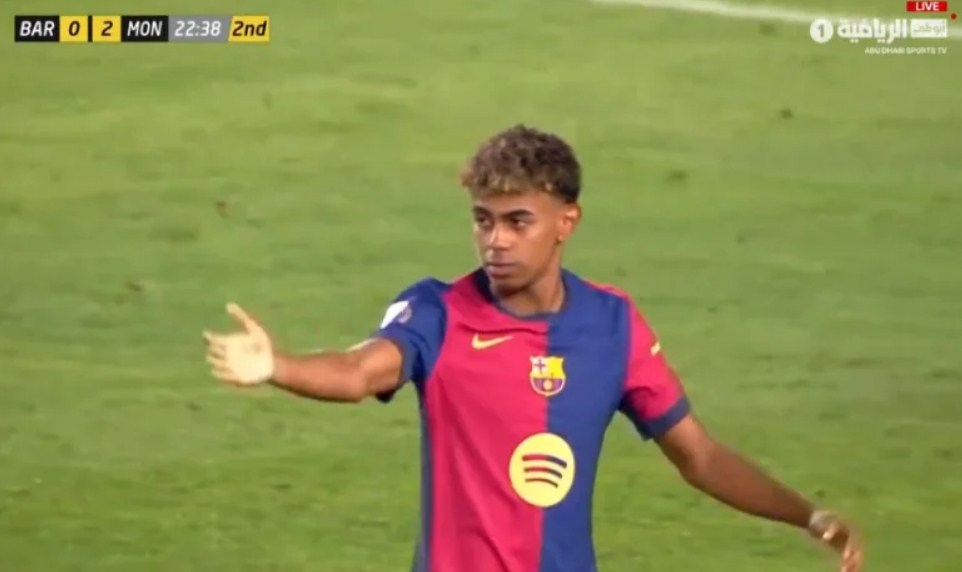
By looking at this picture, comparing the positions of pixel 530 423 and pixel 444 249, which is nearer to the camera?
pixel 530 423

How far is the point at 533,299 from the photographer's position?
16.3 ft

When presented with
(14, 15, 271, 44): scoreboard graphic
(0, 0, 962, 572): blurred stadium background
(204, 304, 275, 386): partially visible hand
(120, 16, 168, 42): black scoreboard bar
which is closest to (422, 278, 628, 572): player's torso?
(204, 304, 275, 386): partially visible hand

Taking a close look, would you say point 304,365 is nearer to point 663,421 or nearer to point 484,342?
point 484,342

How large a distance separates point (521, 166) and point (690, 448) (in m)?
0.80

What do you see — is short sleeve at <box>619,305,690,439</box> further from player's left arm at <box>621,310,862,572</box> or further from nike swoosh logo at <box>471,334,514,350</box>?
nike swoosh logo at <box>471,334,514,350</box>

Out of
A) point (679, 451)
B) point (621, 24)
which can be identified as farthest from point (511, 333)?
point (621, 24)

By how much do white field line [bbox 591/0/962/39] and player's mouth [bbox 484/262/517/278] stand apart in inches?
283

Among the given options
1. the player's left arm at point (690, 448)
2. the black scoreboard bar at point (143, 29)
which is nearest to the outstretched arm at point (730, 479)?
the player's left arm at point (690, 448)

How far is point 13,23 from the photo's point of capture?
1175 centimetres

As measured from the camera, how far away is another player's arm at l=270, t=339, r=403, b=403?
4.44m

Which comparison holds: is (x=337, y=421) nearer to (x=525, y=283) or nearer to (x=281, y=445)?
(x=281, y=445)

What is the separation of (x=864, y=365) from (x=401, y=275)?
6.68 feet

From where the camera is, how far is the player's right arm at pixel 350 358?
4.27m

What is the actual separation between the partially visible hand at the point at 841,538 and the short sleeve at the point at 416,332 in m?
0.96
